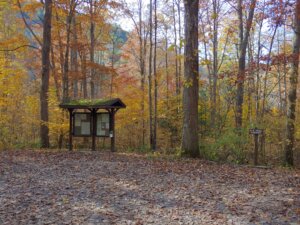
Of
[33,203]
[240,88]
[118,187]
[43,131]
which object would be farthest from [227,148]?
[43,131]

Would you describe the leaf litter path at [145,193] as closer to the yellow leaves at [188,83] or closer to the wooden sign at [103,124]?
the yellow leaves at [188,83]

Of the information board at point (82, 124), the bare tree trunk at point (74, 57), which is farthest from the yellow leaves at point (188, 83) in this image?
the bare tree trunk at point (74, 57)

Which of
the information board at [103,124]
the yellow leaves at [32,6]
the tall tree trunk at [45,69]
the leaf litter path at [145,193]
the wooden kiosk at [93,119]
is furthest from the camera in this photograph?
the yellow leaves at [32,6]

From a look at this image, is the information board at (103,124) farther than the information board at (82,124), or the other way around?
the information board at (82,124)

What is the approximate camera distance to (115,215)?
455cm

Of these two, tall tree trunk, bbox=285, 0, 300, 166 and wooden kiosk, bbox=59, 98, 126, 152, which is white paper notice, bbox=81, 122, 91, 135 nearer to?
wooden kiosk, bbox=59, 98, 126, 152

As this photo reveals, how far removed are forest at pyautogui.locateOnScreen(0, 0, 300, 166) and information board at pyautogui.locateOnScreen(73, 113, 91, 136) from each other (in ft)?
4.10

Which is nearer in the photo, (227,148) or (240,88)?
(227,148)

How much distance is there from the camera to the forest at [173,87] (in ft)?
32.7

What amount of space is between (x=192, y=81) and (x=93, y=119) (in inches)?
175

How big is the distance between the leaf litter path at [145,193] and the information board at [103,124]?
295 centimetres

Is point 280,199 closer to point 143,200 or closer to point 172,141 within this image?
point 143,200

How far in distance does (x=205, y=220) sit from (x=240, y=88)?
9.84m

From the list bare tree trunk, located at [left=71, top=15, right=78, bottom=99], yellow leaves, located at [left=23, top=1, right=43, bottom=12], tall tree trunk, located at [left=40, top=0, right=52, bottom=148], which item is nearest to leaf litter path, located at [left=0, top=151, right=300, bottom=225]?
tall tree trunk, located at [left=40, top=0, right=52, bottom=148]
